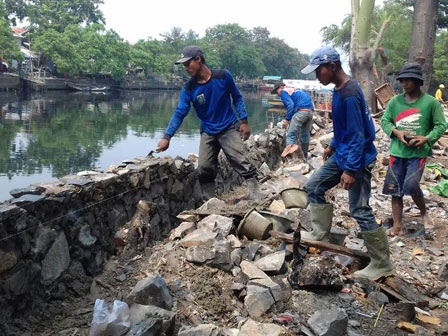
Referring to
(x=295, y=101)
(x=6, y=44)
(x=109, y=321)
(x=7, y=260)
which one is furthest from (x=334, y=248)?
(x=6, y=44)

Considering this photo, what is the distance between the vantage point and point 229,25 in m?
84.0

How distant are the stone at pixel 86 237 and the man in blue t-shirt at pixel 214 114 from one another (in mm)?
1328

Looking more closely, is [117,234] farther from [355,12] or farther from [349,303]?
[355,12]

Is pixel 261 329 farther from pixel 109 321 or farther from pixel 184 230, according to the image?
pixel 184 230

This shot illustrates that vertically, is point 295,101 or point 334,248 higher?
point 295,101

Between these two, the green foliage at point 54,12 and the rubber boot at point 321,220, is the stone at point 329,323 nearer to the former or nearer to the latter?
the rubber boot at point 321,220

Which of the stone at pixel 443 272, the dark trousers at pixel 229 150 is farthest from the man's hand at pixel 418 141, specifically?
the dark trousers at pixel 229 150

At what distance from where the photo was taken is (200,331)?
2752 millimetres

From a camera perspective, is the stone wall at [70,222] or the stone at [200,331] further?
the stone wall at [70,222]

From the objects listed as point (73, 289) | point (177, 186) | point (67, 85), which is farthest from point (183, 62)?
point (67, 85)

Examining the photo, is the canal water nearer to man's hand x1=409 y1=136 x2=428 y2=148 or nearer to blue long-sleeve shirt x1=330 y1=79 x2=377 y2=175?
man's hand x1=409 y1=136 x2=428 y2=148

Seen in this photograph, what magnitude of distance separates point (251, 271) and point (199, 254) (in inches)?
18.7

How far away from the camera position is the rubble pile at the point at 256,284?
3.07 m

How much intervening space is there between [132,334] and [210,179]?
3.48m
